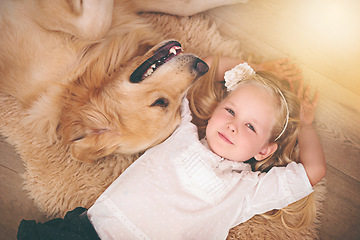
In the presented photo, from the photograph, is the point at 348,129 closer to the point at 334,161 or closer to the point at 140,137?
the point at 334,161

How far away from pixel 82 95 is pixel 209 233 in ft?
3.40

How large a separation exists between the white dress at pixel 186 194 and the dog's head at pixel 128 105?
0.57 ft

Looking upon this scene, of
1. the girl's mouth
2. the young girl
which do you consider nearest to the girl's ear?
the young girl

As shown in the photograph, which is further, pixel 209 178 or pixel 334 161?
pixel 334 161

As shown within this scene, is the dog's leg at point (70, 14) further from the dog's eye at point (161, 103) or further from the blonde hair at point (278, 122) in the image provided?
the blonde hair at point (278, 122)

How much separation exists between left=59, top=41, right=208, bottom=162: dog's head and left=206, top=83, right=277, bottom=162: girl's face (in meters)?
0.26

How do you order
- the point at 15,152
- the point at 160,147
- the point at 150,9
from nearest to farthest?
the point at 160,147 < the point at 15,152 < the point at 150,9

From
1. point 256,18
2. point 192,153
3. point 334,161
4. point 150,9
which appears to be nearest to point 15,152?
point 192,153

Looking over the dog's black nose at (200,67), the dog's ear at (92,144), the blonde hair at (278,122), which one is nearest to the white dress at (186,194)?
the blonde hair at (278,122)

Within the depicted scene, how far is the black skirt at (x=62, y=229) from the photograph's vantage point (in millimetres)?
1384

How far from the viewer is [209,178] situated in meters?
1.52

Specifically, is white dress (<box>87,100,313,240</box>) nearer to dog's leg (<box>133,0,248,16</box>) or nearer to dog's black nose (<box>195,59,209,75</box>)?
dog's black nose (<box>195,59,209,75</box>)

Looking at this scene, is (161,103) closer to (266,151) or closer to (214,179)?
(214,179)

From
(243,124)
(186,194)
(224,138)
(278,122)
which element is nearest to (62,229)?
(186,194)
